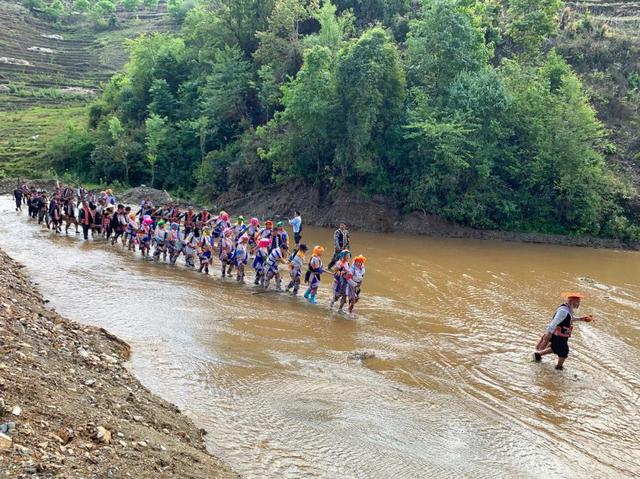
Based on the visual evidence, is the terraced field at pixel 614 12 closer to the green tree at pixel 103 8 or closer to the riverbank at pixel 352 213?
the riverbank at pixel 352 213

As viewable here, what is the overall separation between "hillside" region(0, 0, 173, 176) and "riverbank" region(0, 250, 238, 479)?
38128 mm

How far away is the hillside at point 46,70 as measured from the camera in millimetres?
46969

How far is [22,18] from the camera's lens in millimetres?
83688

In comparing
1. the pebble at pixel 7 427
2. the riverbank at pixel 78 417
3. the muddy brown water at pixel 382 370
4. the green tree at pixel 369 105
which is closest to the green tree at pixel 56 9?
the green tree at pixel 369 105

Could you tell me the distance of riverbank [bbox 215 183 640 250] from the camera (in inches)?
1105

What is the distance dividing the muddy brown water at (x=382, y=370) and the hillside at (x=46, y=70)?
32904mm

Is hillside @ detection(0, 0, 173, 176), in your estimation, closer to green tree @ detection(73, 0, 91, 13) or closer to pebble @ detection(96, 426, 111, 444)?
green tree @ detection(73, 0, 91, 13)

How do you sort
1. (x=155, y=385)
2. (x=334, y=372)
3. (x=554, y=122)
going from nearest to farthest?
(x=155, y=385), (x=334, y=372), (x=554, y=122)

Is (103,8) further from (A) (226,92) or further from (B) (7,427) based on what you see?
(B) (7,427)

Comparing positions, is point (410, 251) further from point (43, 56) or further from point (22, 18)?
point (22, 18)

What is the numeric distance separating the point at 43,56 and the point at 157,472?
79.5m

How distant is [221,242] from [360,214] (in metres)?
14.3

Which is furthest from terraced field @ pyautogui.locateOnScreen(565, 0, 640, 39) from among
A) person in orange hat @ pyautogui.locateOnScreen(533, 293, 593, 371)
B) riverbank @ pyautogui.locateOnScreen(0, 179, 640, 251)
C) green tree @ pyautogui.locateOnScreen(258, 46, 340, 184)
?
person in orange hat @ pyautogui.locateOnScreen(533, 293, 593, 371)

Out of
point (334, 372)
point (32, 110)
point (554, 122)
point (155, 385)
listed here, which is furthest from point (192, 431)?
point (32, 110)
